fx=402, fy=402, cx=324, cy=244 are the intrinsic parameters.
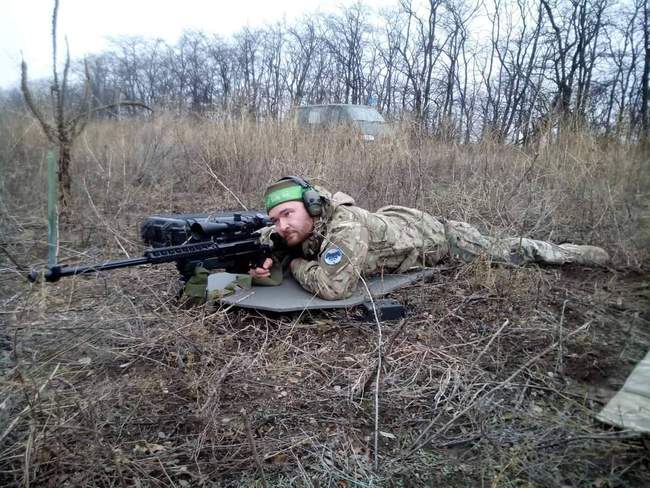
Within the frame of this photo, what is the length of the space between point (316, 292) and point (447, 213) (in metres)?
2.19

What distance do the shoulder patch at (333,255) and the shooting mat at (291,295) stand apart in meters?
0.26

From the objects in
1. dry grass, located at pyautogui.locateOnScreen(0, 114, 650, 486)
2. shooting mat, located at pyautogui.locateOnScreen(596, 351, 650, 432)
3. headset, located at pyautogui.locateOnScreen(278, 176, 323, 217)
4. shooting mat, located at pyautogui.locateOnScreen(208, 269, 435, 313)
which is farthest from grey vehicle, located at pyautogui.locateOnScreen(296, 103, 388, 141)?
shooting mat, located at pyautogui.locateOnScreen(596, 351, 650, 432)

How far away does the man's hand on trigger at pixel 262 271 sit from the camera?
2812 mm

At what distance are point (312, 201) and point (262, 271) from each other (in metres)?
0.63

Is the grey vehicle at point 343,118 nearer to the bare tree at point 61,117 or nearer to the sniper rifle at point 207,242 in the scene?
the bare tree at point 61,117

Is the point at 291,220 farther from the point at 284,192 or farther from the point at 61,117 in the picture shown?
the point at 61,117

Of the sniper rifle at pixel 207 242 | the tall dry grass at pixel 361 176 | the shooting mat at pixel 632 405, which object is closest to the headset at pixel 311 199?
the sniper rifle at pixel 207 242

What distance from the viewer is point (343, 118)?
6.91 m

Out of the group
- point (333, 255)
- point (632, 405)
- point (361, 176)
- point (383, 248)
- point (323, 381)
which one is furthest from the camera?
point (361, 176)

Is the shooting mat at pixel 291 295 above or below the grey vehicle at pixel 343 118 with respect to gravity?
below

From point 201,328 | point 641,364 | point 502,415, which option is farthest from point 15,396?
point 641,364

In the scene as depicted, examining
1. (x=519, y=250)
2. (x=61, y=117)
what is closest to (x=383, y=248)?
(x=519, y=250)

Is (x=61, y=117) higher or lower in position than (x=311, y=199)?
higher

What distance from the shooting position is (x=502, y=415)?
5.52ft
